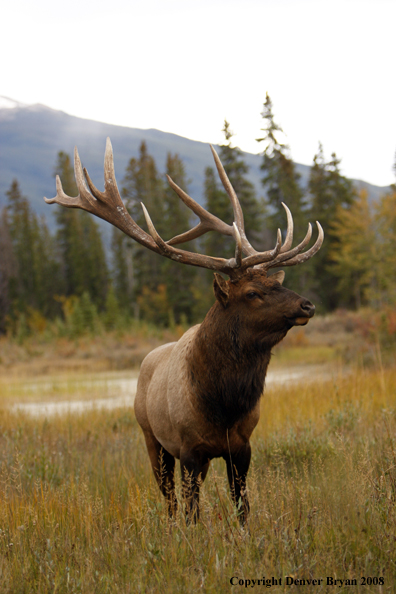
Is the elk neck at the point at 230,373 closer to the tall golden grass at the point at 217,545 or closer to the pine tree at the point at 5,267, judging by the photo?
the tall golden grass at the point at 217,545

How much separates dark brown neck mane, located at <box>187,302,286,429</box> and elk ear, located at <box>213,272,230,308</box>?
0.28 ft

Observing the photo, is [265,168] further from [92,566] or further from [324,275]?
[92,566]

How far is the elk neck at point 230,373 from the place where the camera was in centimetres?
321

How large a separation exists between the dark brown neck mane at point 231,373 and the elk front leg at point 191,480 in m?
0.28

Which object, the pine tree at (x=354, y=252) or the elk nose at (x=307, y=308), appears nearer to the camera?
the elk nose at (x=307, y=308)

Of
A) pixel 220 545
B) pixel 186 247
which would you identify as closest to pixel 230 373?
pixel 220 545

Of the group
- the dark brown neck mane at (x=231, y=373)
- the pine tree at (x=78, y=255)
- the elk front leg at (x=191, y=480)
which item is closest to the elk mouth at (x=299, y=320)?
the dark brown neck mane at (x=231, y=373)

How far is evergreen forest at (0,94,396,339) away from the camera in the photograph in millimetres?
29641

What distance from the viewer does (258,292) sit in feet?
10.6

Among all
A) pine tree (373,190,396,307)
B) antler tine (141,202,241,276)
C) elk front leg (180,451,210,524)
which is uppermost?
pine tree (373,190,396,307)

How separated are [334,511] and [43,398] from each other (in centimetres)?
1003

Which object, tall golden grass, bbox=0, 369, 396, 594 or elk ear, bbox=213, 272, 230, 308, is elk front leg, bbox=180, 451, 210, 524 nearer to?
tall golden grass, bbox=0, 369, 396, 594

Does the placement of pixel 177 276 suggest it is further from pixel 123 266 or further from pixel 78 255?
pixel 78 255

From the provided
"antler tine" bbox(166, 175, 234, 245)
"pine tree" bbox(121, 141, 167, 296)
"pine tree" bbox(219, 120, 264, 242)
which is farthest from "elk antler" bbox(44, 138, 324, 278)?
"pine tree" bbox(121, 141, 167, 296)
